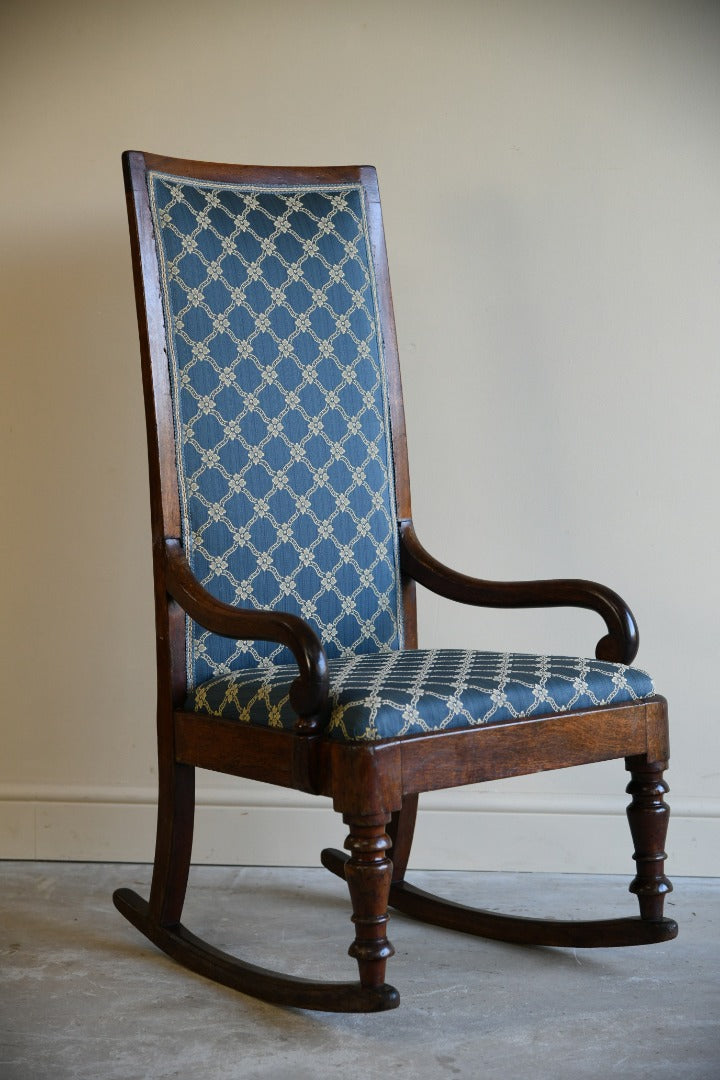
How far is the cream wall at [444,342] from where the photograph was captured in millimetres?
2211

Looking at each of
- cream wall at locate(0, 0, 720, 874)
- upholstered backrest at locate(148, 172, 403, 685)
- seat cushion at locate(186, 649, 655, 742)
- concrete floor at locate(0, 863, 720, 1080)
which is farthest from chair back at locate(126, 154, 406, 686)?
concrete floor at locate(0, 863, 720, 1080)

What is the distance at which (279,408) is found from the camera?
1828 millimetres

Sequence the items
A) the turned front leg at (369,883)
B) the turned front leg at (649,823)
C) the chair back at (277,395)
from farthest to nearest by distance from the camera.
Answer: the chair back at (277,395) → the turned front leg at (649,823) → the turned front leg at (369,883)

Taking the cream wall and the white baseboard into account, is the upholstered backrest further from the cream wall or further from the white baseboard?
the white baseboard

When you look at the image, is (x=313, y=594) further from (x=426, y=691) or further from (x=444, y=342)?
(x=444, y=342)

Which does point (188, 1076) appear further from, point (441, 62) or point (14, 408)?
point (441, 62)

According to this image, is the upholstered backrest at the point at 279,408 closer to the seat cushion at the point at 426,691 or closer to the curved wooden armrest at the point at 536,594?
the curved wooden armrest at the point at 536,594

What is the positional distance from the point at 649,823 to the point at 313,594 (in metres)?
0.60

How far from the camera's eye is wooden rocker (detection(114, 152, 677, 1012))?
1454 mm

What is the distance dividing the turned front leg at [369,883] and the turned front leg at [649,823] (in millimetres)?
425

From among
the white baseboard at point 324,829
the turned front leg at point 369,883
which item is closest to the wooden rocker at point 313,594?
the turned front leg at point 369,883

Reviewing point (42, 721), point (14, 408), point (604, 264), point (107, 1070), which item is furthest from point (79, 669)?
point (604, 264)

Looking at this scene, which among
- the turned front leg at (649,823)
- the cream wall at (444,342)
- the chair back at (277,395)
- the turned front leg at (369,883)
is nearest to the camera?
the turned front leg at (369,883)

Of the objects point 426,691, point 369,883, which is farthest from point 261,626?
point 369,883
